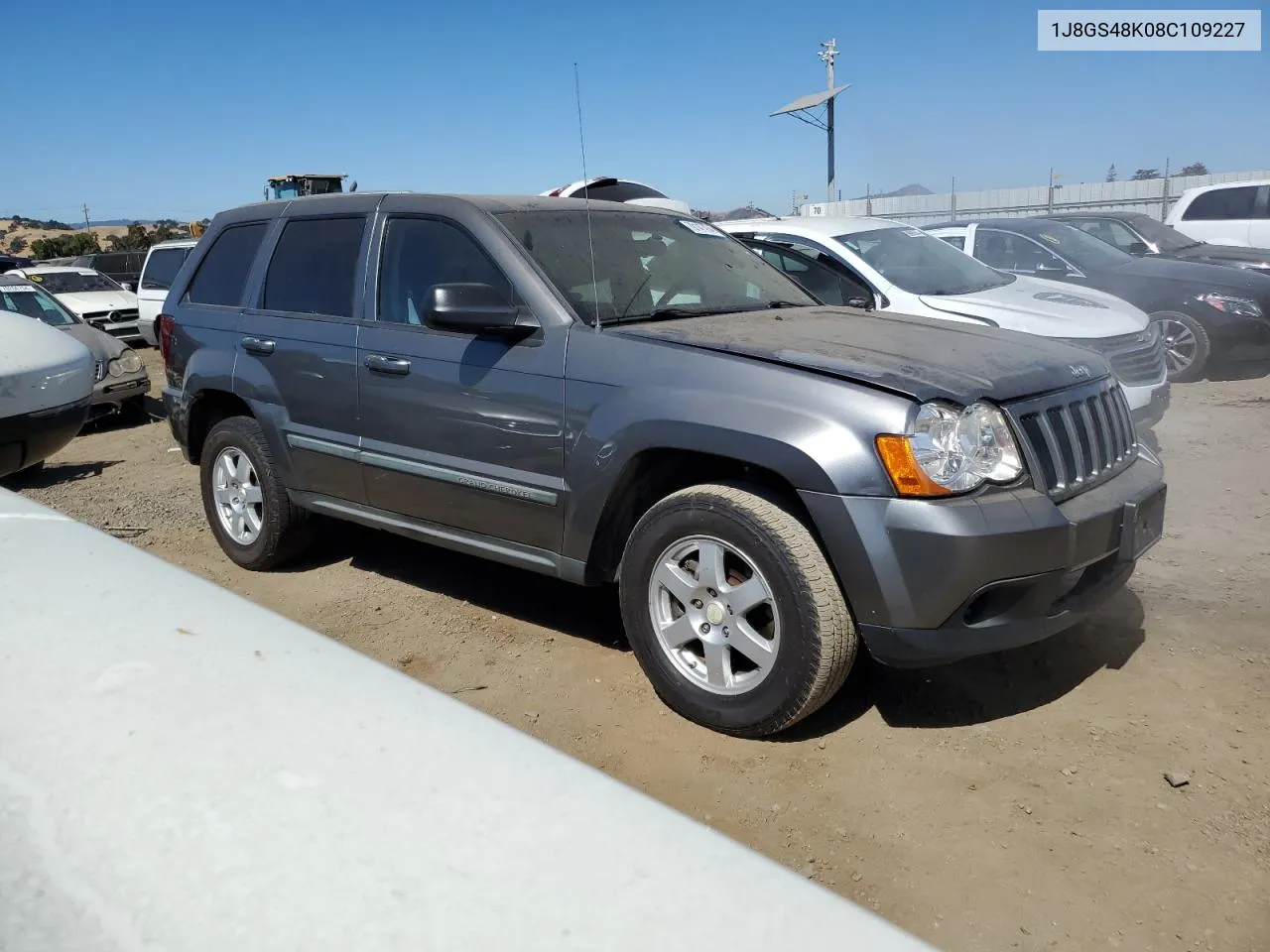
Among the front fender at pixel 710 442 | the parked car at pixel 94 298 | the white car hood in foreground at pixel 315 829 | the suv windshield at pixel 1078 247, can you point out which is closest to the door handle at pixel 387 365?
the front fender at pixel 710 442

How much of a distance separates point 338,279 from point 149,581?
3.48 m

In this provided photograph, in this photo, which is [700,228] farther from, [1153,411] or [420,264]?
[1153,411]

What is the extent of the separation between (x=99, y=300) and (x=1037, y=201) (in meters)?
19.0

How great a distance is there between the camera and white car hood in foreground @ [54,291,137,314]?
16.1m

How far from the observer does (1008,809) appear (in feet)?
9.48

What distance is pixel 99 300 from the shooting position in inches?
647

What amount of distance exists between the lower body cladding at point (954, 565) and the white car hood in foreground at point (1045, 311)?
4.09m

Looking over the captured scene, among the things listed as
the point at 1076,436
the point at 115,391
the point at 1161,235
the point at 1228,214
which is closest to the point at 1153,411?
the point at 1076,436

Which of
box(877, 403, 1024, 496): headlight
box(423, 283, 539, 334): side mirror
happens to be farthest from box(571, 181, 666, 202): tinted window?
box(877, 403, 1024, 496): headlight

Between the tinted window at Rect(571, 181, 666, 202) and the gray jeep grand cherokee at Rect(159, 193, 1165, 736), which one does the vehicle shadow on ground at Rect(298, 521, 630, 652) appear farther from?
the tinted window at Rect(571, 181, 666, 202)

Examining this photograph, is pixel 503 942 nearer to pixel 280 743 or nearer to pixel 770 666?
pixel 280 743

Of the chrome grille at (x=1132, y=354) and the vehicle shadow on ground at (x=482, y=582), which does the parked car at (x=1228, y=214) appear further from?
the vehicle shadow on ground at (x=482, y=582)

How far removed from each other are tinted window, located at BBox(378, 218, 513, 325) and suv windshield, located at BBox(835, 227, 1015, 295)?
4.15 meters

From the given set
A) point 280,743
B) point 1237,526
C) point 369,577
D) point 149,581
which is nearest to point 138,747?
point 280,743
